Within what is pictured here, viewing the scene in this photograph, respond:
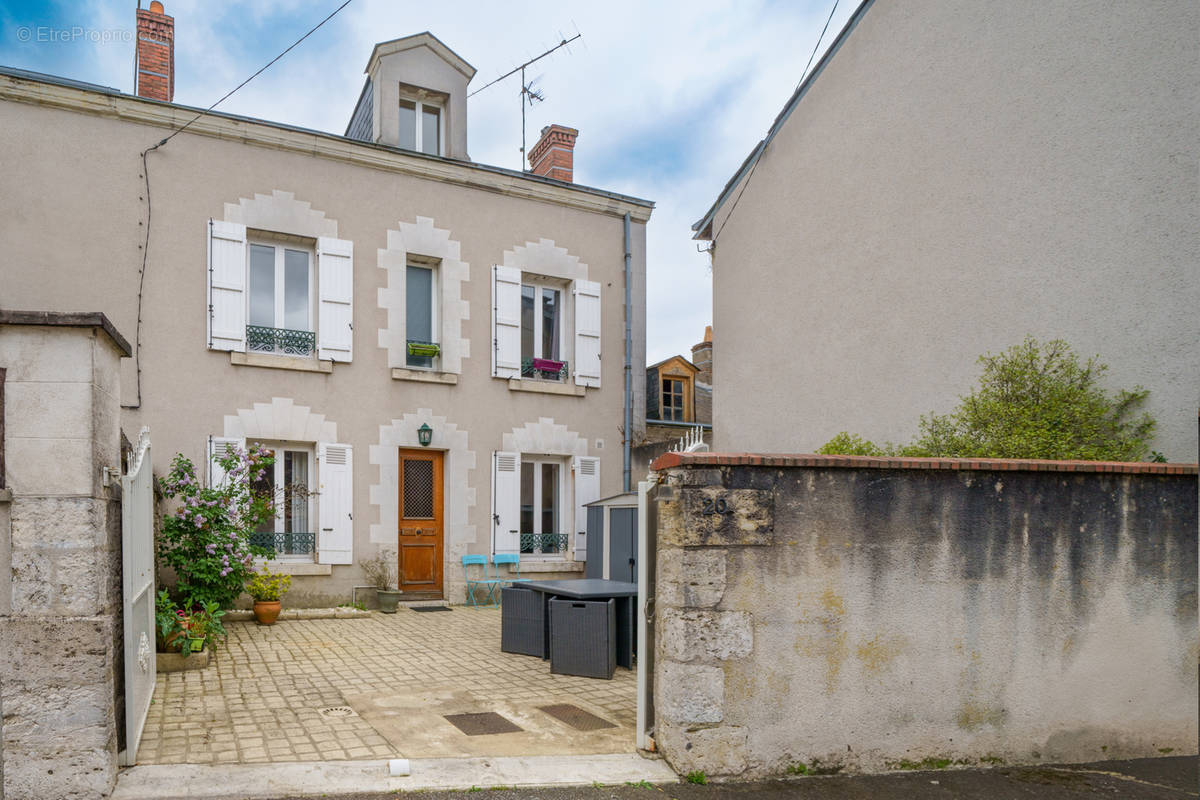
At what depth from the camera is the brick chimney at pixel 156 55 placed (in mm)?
9773

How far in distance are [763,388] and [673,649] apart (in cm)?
537

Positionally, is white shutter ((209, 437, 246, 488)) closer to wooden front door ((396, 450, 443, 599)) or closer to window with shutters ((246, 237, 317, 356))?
window with shutters ((246, 237, 317, 356))

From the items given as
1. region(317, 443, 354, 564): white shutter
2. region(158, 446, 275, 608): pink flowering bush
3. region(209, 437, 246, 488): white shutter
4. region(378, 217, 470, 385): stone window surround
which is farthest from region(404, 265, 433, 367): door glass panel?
region(158, 446, 275, 608): pink flowering bush

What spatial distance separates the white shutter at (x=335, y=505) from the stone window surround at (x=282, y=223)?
1016mm

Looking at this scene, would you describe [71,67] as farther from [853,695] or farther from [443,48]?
[853,695]

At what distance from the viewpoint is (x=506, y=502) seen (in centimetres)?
1072

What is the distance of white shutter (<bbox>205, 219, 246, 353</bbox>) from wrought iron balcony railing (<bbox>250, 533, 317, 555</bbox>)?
2.13 m

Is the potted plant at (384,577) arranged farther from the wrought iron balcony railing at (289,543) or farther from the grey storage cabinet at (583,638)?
the grey storage cabinet at (583,638)

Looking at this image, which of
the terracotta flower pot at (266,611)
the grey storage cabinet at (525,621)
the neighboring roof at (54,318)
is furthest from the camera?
the terracotta flower pot at (266,611)

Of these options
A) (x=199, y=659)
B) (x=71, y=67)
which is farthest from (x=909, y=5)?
(x=71, y=67)

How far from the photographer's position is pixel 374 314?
397 inches

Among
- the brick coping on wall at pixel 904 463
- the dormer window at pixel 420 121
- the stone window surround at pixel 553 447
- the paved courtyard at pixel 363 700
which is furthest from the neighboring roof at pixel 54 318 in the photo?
the dormer window at pixel 420 121

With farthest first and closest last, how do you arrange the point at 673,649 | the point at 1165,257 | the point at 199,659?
the point at 199,659 < the point at 1165,257 < the point at 673,649

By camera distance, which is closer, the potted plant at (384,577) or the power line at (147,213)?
the power line at (147,213)
